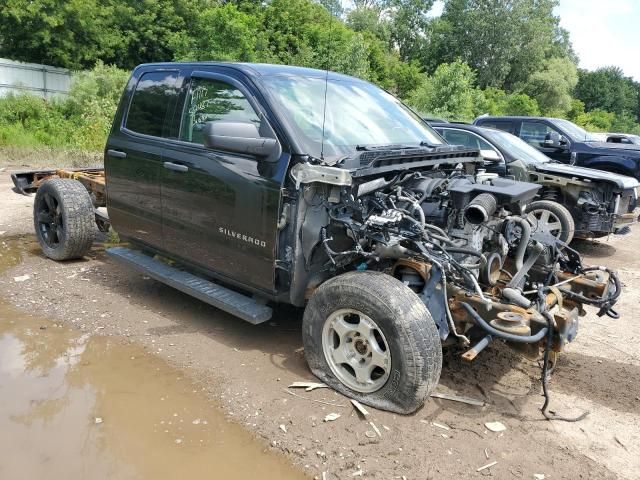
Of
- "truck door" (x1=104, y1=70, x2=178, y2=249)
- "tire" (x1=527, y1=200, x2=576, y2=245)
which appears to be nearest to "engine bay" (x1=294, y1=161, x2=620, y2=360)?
"truck door" (x1=104, y1=70, x2=178, y2=249)

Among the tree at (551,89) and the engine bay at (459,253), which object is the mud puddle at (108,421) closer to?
the engine bay at (459,253)

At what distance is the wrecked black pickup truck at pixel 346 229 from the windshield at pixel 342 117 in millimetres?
15

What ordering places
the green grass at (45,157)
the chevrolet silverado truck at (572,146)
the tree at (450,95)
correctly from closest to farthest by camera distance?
1. the chevrolet silverado truck at (572,146)
2. the green grass at (45,157)
3. the tree at (450,95)

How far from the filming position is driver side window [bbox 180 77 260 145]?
4098mm

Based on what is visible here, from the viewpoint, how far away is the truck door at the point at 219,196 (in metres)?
3.86

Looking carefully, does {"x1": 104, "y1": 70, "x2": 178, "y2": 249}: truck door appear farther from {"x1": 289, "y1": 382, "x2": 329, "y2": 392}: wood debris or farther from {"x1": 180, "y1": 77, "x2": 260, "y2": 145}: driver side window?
{"x1": 289, "y1": 382, "x2": 329, "y2": 392}: wood debris

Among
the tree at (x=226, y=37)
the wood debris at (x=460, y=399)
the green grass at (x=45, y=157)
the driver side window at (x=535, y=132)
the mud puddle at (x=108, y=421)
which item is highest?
the tree at (x=226, y=37)

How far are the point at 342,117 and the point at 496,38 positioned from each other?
49.1 m

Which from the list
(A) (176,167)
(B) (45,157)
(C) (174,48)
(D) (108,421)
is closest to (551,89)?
(C) (174,48)

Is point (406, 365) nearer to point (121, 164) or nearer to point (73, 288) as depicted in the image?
point (121, 164)

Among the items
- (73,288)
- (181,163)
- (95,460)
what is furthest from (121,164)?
(95,460)

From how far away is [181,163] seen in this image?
4.39 m

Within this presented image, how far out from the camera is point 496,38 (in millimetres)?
48000

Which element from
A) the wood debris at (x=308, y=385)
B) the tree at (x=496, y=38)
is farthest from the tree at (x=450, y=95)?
the tree at (x=496, y=38)
